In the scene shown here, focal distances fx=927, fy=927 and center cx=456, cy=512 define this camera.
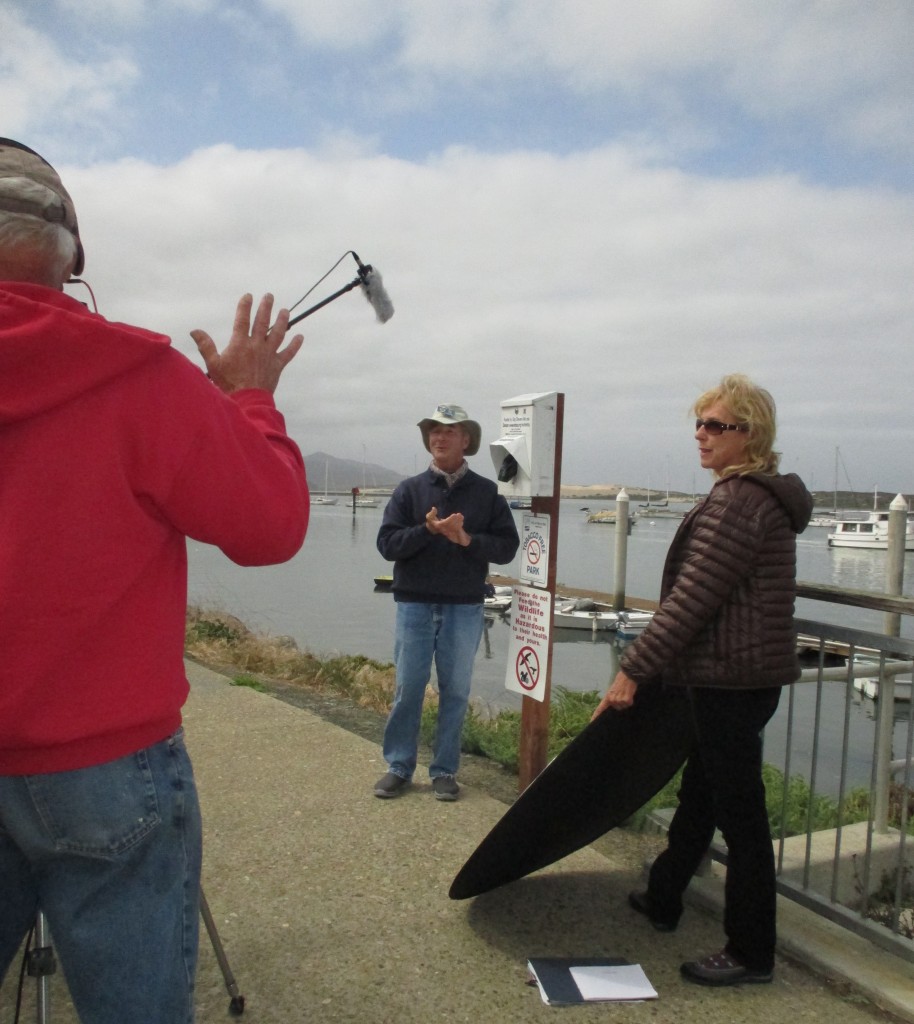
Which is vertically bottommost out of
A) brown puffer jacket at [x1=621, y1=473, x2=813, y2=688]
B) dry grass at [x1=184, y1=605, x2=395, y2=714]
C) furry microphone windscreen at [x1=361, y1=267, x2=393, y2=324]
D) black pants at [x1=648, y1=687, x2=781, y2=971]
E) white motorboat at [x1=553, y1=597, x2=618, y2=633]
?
white motorboat at [x1=553, y1=597, x2=618, y2=633]

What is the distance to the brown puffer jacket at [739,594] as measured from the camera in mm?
2961

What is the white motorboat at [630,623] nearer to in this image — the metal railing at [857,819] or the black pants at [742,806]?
the metal railing at [857,819]

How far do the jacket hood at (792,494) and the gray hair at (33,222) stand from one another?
7.29 ft

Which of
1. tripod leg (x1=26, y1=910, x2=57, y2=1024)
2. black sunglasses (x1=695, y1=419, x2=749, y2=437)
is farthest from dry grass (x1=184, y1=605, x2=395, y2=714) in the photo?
tripod leg (x1=26, y1=910, x2=57, y2=1024)

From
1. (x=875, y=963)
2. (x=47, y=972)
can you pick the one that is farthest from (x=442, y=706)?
(x=47, y=972)

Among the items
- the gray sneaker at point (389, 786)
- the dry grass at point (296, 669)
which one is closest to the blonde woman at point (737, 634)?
the gray sneaker at point (389, 786)

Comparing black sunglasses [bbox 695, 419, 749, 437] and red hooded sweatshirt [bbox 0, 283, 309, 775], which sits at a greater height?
black sunglasses [bbox 695, 419, 749, 437]

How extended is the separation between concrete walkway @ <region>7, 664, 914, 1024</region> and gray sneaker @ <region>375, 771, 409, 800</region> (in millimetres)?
75

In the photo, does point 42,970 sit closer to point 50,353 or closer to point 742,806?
point 50,353

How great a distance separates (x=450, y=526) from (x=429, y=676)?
0.85 metres

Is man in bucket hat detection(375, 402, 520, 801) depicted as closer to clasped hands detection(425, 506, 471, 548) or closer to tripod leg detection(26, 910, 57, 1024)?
clasped hands detection(425, 506, 471, 548)

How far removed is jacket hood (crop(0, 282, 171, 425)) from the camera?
1345 millimetres

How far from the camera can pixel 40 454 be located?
1.38 meters

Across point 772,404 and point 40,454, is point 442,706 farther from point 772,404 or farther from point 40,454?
point 40,454
